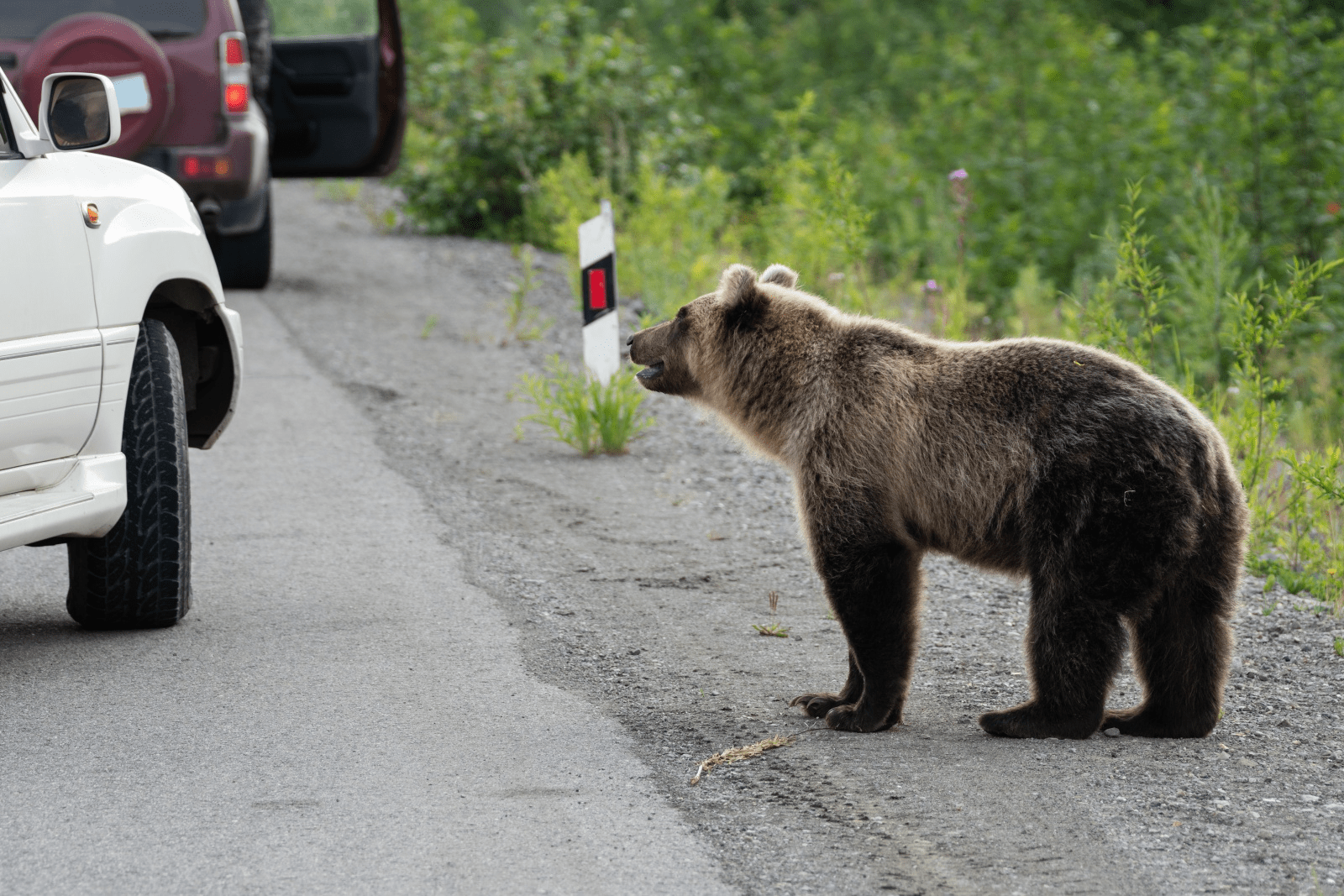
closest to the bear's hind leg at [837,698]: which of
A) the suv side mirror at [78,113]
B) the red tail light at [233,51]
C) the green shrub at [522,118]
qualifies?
the suv side mirror at [78,113]

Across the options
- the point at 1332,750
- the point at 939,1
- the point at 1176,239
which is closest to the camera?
the point at 1332,750

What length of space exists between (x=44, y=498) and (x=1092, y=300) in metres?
5.36

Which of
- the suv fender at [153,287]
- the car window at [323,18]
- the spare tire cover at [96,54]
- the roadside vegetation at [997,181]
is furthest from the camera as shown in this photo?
the car window at [323,18]

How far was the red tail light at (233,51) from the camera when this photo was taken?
433 inches

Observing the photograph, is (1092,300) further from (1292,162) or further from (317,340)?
(317,340)

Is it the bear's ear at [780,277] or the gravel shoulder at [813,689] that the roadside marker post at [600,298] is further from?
the bear's ear at [780,277]

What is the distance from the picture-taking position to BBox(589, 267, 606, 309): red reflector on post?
876 centimetres

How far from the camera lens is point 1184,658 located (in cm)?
430

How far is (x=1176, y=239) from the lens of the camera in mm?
12305

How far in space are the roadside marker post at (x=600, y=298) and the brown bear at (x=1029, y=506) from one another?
3926 mm

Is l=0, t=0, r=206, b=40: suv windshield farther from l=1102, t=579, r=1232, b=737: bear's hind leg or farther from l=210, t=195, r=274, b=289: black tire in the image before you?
l=1102, t=579, r=1232, b=737: bear's hind leg

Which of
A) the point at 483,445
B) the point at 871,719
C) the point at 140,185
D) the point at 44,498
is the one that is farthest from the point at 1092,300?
the point at 44,498

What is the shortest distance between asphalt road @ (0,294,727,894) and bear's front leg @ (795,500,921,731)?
740 mm

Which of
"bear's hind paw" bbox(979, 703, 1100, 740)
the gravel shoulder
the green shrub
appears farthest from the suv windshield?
"bear's hind paw" bbox(979, 703, 1100, 740)
